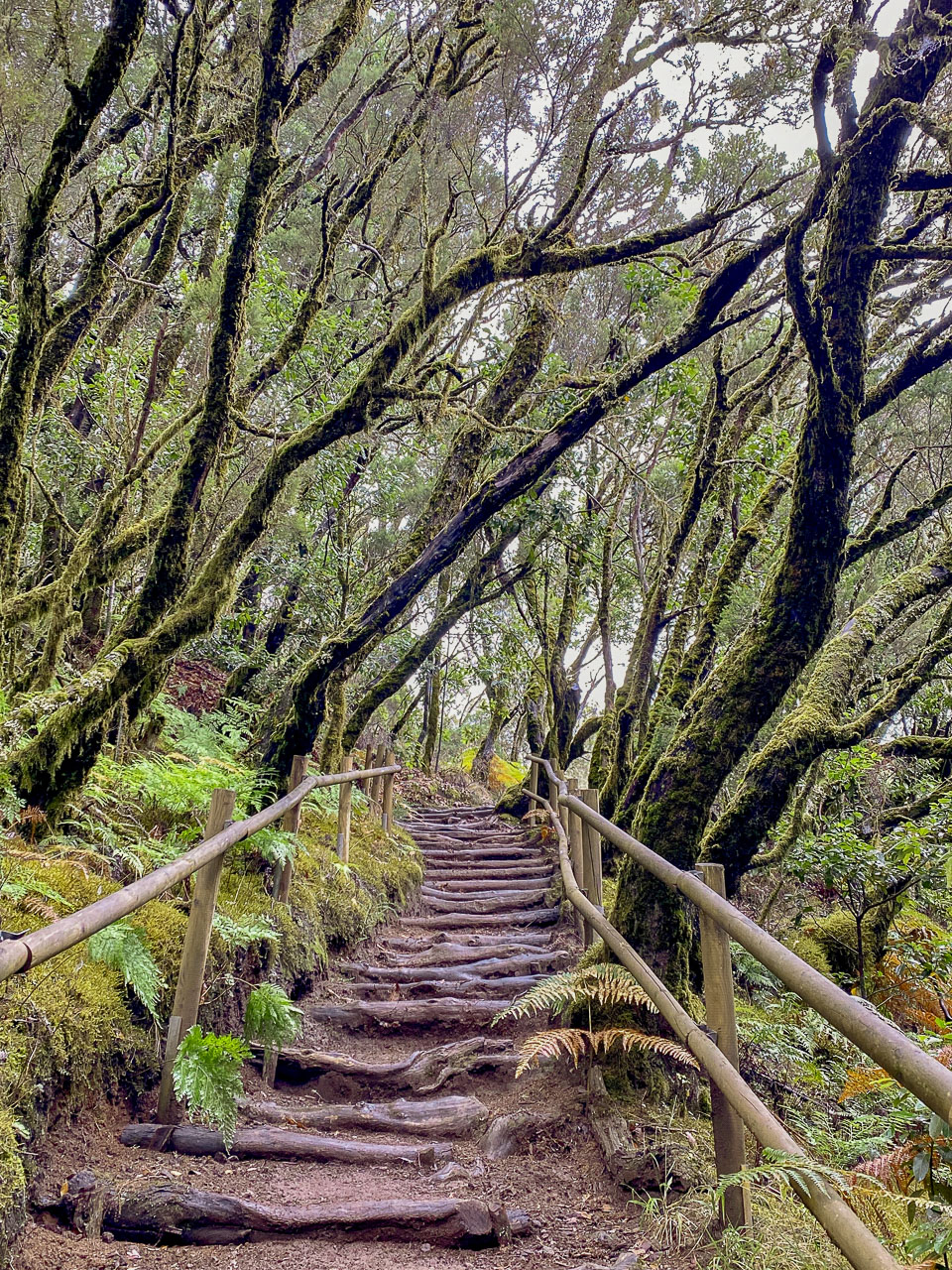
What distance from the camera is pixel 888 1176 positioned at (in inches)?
85.4

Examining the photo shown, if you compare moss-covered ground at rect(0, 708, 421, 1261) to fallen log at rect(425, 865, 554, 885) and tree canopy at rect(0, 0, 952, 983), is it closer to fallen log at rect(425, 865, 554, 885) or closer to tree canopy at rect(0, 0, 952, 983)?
tree canopy at rect(0, 0, 952, 983)

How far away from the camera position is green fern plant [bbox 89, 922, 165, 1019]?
2.71m

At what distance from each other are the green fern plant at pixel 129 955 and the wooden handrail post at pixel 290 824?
5.80 ft

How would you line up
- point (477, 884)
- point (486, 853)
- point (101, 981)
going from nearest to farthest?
point (101, 981)
point (477, 884)
point (486, 853)

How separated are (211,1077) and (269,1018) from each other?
0.72 m

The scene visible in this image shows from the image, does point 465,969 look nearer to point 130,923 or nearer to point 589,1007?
point 589,1007

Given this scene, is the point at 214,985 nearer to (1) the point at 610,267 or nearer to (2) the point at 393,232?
(2) the point at 393,232

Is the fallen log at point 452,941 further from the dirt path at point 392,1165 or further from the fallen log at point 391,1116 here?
the fallen log at point 391,1116

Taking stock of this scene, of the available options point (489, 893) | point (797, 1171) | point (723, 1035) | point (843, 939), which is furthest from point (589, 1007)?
point (843, 939)

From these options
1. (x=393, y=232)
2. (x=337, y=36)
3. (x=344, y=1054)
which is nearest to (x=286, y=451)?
(x=337, y=36)

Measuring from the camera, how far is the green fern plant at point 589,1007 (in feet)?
9.80

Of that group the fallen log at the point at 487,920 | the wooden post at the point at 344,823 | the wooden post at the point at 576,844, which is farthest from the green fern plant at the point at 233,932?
the fallen log at the point at 487,920

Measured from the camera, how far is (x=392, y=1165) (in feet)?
10.2

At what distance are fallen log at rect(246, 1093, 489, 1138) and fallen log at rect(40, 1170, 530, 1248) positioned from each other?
0.79 meters
